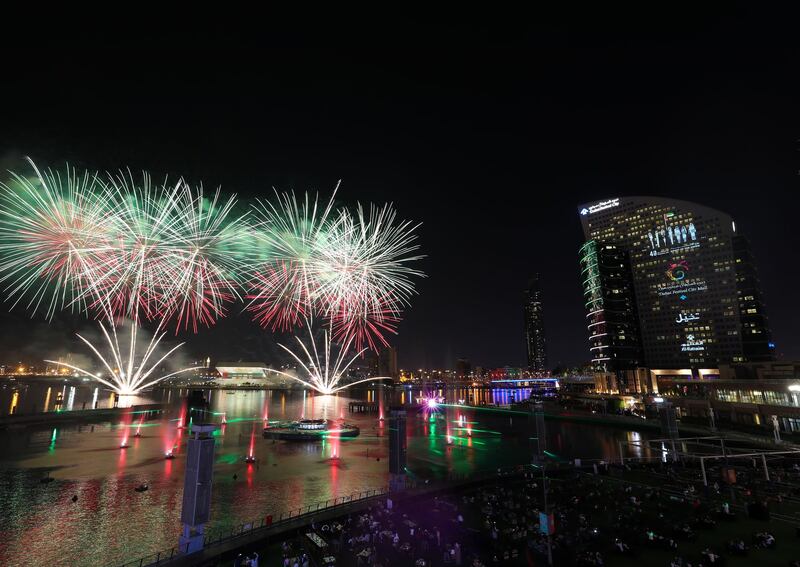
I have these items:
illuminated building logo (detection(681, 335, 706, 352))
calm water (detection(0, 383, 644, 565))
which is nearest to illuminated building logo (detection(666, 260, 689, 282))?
illuminated building logo (detection(681, 335, 706, 352))

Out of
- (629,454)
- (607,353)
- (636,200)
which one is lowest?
(629,454)

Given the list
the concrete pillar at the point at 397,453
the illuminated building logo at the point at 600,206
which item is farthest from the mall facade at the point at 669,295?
the concrete pillar at the point at 397,453

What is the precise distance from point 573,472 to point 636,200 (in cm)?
14652

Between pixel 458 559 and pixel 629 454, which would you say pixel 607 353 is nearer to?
pixel 629 454

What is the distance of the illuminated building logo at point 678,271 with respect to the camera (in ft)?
455

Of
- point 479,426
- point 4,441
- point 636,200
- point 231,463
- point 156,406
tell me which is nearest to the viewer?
point 231,463

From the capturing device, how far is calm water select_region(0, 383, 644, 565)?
27.8 meters

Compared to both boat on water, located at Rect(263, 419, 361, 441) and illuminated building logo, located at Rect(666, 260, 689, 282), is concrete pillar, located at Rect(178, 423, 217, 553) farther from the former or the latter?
illuminated building logo, located at Rect(666, 260, 689, 282)

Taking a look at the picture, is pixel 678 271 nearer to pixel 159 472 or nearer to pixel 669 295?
pixel 669 295

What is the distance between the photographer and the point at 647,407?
97.0m

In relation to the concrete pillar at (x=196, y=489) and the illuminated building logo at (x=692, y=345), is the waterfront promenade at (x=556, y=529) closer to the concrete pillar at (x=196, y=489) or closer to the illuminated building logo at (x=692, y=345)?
the concrete pillar at (x=196, y=489)

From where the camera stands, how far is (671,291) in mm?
140375

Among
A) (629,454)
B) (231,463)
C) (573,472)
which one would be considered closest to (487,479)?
(573,472)

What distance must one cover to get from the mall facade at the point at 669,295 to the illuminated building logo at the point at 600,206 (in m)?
2.08
